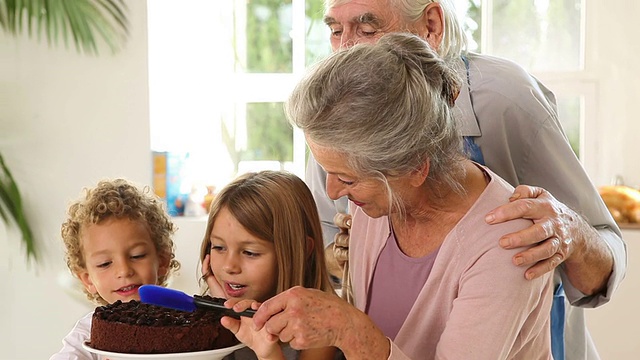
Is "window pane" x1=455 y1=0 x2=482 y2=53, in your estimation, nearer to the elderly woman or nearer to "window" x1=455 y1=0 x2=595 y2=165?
"window" x1=455 y1=0 x2=595 y2=165

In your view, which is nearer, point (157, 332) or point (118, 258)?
point (157, 332)

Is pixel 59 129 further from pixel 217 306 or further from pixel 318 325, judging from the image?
pixel 318 325

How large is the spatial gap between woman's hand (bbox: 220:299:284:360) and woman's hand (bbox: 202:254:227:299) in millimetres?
279

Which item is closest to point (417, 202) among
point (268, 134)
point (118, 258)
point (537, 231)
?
point (537, 231)

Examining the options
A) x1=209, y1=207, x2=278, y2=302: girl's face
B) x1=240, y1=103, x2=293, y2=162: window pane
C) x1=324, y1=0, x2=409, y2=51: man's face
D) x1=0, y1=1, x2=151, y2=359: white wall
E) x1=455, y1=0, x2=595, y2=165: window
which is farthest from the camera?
x1=240, y1=103, x2=293, y2=162: window pane

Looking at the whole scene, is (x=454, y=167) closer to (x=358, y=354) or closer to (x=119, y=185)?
(x=358, y=354)

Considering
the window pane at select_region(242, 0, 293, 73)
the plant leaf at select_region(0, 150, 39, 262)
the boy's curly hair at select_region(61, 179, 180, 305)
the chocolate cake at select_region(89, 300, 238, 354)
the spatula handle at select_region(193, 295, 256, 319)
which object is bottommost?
the plant leaf at select_region(0, 150, 39, 262)

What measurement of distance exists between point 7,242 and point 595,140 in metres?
2.57

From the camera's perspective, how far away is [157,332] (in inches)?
52.2

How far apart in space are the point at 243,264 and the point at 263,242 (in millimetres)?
55

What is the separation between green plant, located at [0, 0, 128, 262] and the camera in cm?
353

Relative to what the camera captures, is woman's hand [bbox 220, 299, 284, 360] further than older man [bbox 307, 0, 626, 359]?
No

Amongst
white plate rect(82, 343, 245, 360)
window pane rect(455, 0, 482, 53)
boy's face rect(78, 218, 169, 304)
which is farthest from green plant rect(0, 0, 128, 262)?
white plate rect(82, 343, 245, 360)

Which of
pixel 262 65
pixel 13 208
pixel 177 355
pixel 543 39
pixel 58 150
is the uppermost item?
pixel 543 39
